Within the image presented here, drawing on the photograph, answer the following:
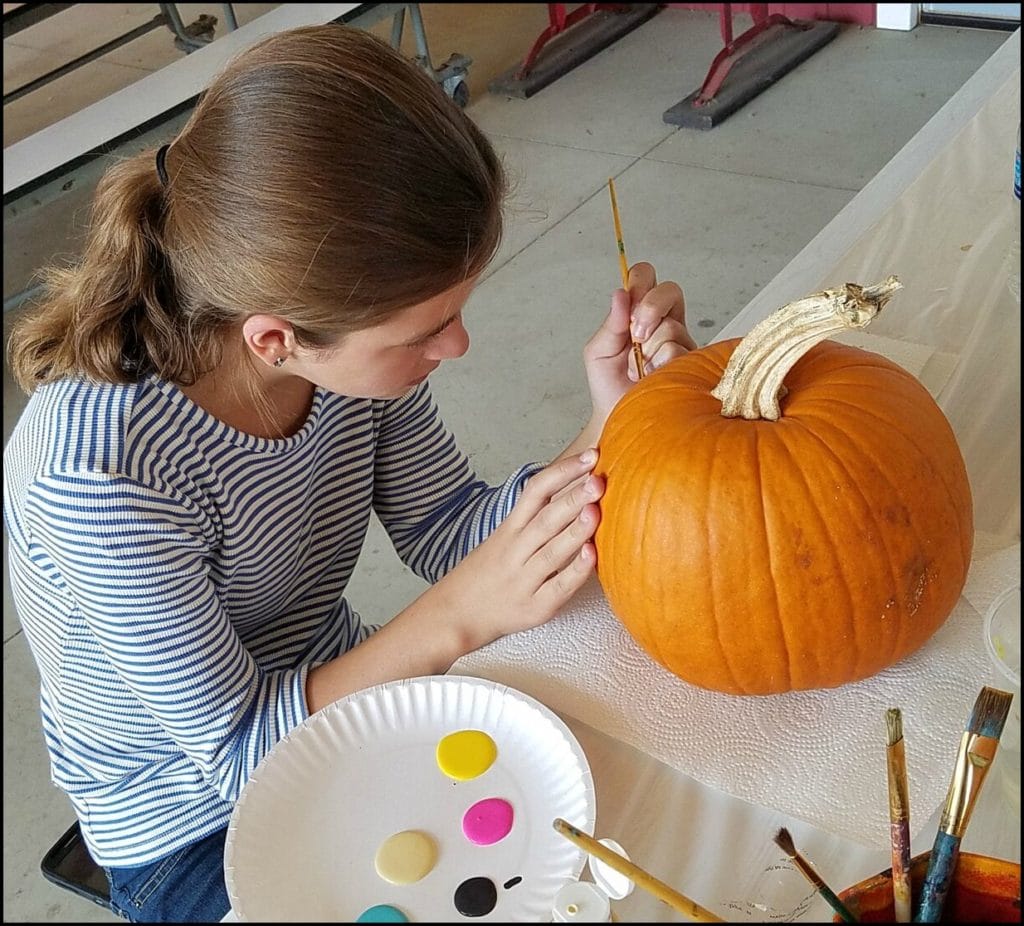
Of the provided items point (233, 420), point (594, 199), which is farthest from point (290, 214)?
point (594, 199)

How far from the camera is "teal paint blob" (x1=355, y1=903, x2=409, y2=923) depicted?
574 millimetres

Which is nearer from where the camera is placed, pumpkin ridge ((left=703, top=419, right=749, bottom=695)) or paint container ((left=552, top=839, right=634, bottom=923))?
paint container ((left=552, top=839, right=634, bottom=923))

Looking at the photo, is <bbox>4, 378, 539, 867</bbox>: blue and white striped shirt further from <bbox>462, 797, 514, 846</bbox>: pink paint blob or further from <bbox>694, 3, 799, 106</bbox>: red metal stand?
<bbox>694, 3, 799, 106</bbox>: red metal stand

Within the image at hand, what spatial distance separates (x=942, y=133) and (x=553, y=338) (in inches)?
49.9

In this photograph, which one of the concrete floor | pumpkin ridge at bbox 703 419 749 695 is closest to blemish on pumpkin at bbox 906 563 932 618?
pumpkin ridge at bbox 703 419 749 695

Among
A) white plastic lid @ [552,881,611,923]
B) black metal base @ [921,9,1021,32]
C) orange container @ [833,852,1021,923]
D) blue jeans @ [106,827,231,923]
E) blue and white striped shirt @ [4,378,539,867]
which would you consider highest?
orange container @ [833,852,1021,923]

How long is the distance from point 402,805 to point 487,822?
51 mm

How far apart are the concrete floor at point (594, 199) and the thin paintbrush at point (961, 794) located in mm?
1366

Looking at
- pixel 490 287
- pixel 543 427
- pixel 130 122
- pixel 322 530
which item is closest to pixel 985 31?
pixel 490 287

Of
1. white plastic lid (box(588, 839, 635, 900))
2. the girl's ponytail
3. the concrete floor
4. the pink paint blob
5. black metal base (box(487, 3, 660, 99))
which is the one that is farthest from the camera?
black metal base (box(487, 3, 660, 99))

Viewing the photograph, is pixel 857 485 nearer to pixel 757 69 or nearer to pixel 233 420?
pixel 233 420

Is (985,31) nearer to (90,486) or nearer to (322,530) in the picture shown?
(322,530)

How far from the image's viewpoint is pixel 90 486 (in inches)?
33.2

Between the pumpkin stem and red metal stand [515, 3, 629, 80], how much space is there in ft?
9.63
